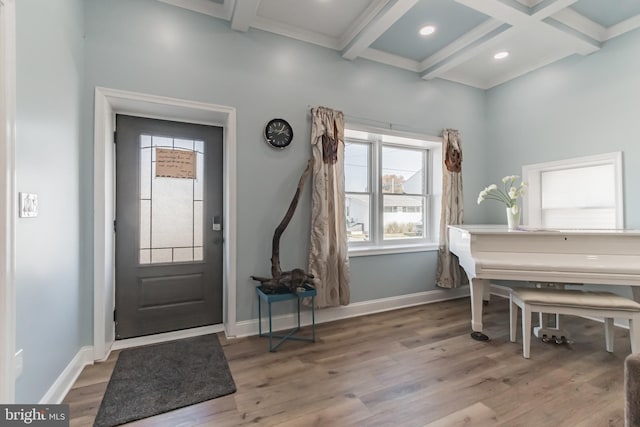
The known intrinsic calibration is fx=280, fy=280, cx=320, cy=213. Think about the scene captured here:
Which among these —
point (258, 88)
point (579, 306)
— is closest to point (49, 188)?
point (258, 88)

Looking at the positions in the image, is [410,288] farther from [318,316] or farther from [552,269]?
[552,269]

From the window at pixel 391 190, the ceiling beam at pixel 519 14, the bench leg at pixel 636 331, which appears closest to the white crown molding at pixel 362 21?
the ceiling beam at pixel 519 14

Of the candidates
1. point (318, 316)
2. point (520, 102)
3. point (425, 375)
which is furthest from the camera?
point (520, 102)

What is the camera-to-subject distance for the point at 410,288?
143 inches

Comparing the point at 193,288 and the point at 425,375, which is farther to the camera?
the point at 193,288

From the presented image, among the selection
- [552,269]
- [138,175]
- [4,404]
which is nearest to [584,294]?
[552,269]

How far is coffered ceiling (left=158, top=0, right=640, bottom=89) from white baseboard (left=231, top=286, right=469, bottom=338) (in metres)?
2.86

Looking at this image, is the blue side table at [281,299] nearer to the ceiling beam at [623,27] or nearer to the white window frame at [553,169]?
the white window frame at [553,169]

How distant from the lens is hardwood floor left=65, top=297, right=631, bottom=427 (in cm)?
162

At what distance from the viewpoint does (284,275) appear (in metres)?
2.61

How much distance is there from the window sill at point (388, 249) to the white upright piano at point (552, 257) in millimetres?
915

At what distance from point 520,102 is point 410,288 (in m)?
2.96

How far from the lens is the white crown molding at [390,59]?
10.9 feet

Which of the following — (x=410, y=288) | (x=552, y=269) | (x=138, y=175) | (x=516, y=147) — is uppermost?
(x=516, y=147)
